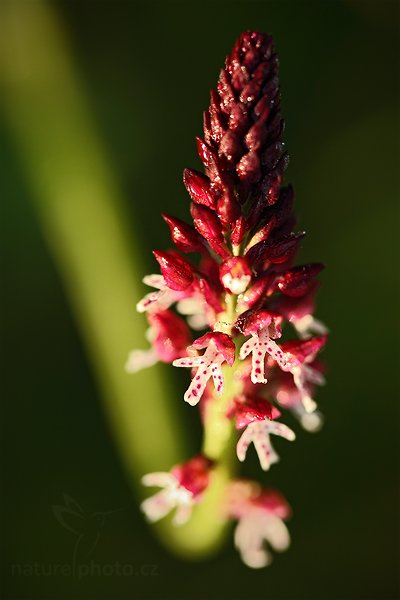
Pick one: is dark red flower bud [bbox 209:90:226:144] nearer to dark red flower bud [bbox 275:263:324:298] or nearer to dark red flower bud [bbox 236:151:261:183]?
dark red flower bud [bbox 236:151:261:183]

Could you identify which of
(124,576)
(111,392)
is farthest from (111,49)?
(124,576)

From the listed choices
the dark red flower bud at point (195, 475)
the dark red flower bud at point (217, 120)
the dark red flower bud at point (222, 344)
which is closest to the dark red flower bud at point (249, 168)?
the dark red flower bud at point (217, 120)

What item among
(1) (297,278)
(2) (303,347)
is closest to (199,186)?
(1) (297,278)

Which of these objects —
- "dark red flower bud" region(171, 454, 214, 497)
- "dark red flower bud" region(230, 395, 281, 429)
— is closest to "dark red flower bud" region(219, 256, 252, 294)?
"dark red flower bud" region(230, 395, 281, 429)

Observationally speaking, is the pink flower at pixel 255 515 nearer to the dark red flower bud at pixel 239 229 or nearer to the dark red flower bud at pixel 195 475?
the dark red flower bud at pixel 195 475

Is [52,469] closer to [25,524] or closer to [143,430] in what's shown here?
[25,524]

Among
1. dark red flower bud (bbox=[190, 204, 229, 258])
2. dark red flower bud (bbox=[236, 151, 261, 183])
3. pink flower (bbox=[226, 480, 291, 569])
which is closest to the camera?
dark red flower bud (bbox=[236, 151, 261, 183])
